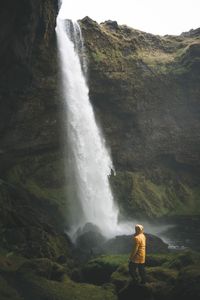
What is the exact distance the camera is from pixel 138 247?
1554 centimetres

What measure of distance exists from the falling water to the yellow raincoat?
2437cm

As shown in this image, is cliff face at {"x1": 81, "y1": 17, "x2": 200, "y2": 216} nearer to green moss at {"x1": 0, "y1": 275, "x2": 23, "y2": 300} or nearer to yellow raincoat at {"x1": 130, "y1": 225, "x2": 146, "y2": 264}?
yellow raincoat at {"x1": 130, "y1": 225, "x2": 146, "y2": 264}

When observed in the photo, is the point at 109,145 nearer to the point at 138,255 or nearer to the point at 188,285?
the point at 138,255

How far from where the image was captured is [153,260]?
19375mm

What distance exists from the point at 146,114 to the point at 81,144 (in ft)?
39.3

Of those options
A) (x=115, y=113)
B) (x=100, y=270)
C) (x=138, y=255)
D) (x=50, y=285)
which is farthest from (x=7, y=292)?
(x=115, y=113)

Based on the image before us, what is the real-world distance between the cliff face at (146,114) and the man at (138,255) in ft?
98.5

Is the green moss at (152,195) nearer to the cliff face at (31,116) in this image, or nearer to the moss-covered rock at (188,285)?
the cliff face at (31,116)

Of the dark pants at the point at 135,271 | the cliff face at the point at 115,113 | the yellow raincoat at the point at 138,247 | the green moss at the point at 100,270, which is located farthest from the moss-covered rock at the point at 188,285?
the cliff face at the point at 115,113

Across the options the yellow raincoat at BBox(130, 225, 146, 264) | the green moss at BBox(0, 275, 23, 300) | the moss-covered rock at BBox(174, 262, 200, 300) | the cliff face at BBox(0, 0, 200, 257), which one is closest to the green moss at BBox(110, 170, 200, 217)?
the cliff face at BBox(0, 0, 200, 257)

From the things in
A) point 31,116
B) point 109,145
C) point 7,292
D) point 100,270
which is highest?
point 109,145

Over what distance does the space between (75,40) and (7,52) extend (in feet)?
51.0

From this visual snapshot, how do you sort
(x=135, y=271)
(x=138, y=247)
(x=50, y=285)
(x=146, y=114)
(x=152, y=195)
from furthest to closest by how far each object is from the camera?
1. (x=146, y=114)
2. (x=152, y=195)
3. (x=50, y=285)
4. (x=135, y=271)
5. (x=138, y=247)

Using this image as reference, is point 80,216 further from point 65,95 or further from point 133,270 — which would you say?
point 133,270
